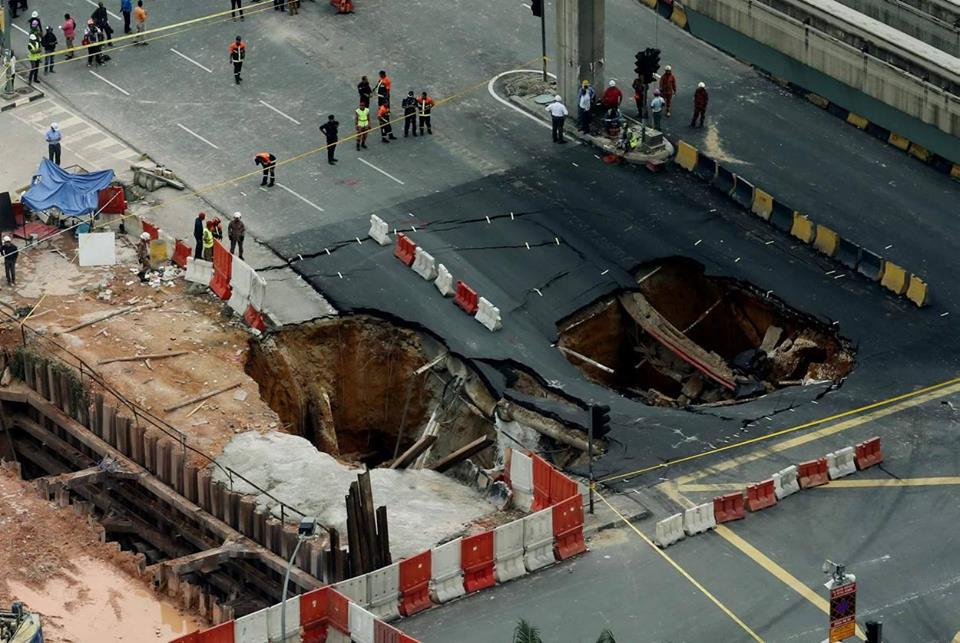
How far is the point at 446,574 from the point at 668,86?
26.2 metres

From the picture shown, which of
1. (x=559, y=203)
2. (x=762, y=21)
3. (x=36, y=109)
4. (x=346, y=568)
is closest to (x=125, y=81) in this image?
(x=36, y=109)

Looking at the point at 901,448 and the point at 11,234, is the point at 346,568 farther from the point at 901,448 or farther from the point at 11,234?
the point at 11,234

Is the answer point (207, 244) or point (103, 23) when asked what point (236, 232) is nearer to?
point (207, 244)

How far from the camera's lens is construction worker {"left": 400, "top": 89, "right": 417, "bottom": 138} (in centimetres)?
7475

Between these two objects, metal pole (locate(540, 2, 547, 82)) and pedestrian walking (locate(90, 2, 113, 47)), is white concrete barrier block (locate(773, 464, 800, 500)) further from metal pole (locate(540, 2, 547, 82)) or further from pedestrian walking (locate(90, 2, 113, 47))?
pedestrian walking (locate(90, 2, 113, 47))

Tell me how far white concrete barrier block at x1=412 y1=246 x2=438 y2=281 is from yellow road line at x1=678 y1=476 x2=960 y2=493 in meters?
11.7

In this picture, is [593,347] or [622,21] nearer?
[593,347]

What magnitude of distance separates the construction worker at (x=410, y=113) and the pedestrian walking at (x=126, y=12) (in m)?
11.5

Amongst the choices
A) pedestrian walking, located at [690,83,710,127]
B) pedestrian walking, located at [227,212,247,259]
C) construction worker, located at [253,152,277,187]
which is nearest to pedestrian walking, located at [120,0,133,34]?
construction worker, located at [253,152,277,187]

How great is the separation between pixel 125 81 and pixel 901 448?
1239 inches

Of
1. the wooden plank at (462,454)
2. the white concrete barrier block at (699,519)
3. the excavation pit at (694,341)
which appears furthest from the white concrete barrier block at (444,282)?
the white concrete barrier block at (699,519)

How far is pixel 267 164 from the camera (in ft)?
236

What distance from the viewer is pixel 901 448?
5875 cm

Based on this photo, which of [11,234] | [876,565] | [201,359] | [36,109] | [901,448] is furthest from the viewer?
[36,109]
